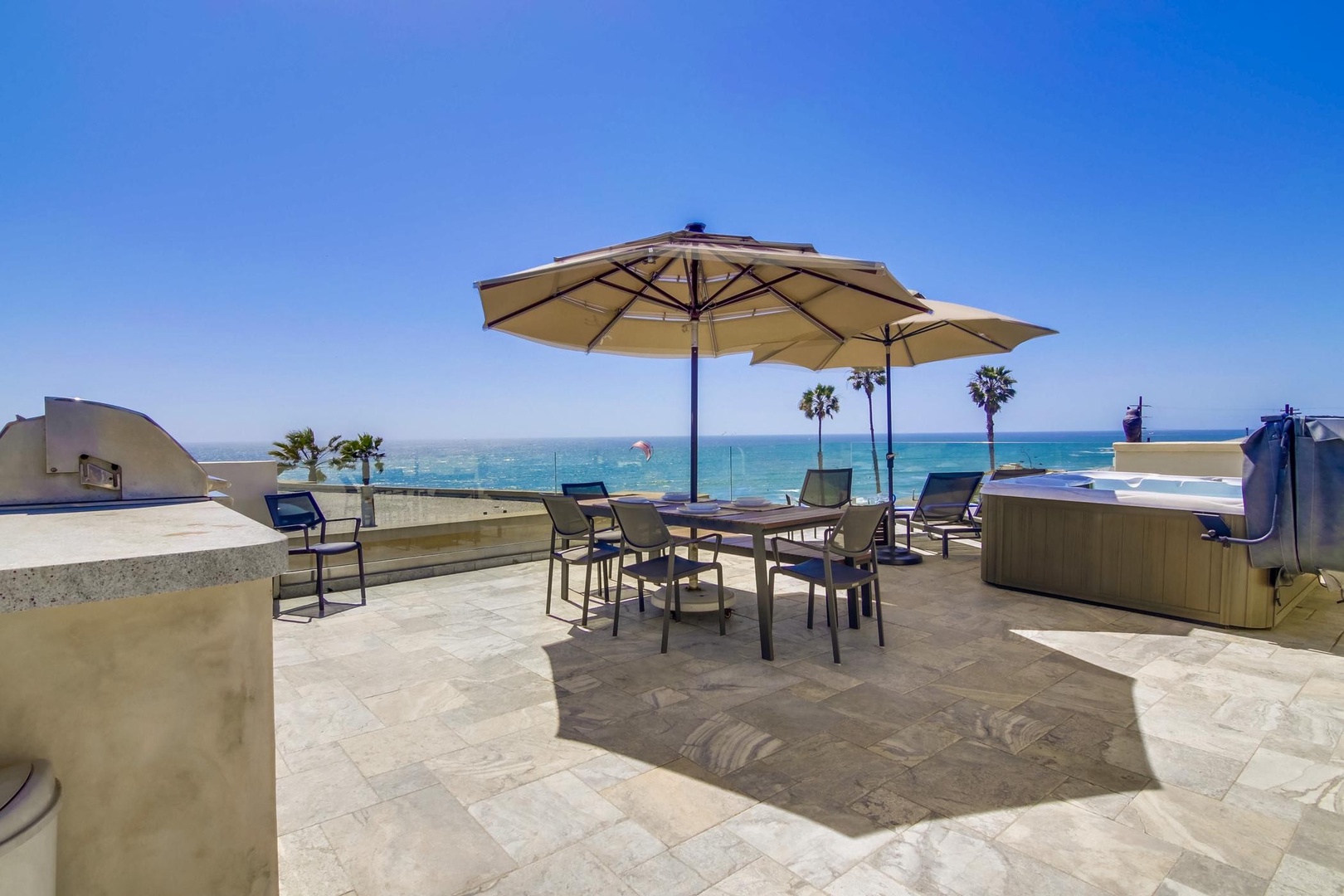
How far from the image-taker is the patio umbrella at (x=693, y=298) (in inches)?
138

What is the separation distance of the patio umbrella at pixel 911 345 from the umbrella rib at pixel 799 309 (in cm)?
83

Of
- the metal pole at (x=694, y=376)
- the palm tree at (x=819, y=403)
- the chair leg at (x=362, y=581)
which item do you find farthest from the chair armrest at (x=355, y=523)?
the palm tree at (x=819, y=403)

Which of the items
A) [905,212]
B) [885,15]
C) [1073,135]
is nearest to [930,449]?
[905,212]

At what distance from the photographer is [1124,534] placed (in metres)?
4.13

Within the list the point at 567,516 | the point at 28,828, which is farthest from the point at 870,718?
the point at 28,828

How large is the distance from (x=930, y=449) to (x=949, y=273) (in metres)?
10.1

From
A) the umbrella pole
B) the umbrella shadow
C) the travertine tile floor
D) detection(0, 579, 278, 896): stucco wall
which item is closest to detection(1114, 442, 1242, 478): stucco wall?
the umbrella pole

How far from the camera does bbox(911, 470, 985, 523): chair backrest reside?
582 cm

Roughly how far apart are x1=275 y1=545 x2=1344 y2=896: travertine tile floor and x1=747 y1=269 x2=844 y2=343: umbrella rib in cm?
231

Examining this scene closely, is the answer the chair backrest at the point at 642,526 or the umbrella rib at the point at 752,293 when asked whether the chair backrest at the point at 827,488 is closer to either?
the umbrella rib at the point at 752,293

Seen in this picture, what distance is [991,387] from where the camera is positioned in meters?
24.5

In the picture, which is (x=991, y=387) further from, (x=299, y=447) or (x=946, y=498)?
(x=299, y=447)

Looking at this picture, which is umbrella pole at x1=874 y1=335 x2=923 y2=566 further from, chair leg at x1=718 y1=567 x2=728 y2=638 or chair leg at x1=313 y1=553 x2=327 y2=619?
chair leg at x1=313 y1=553 x2=327 y2=619

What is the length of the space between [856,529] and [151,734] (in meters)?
3.05
